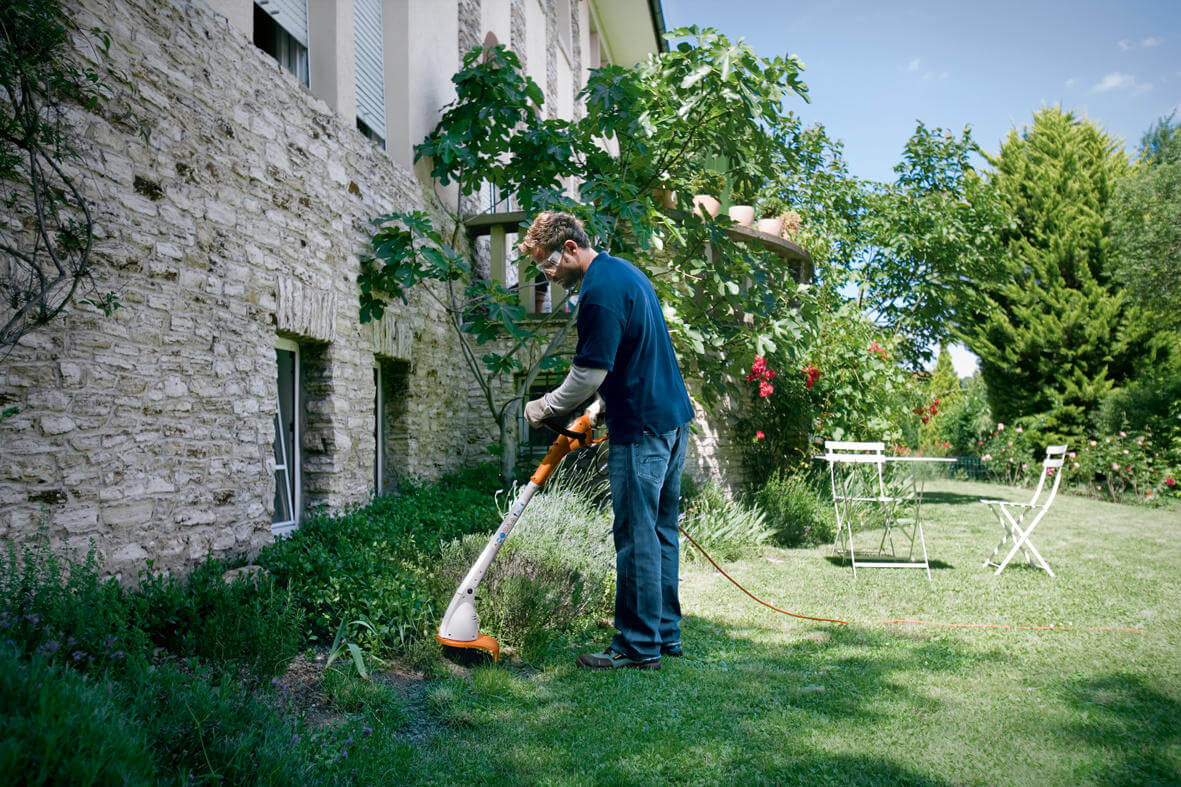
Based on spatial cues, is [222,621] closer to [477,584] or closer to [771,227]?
[477,584]

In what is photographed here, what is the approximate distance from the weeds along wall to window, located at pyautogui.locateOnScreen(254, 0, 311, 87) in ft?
2.03

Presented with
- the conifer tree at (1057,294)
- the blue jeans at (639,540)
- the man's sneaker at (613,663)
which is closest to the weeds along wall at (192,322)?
the man's sneaker at (613,663)

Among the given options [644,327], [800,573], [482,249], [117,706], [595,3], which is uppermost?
[595,3]

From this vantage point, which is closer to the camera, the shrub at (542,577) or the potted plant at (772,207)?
the shrub at (542,577)

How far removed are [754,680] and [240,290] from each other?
3.71 m

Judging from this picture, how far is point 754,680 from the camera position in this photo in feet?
11.0

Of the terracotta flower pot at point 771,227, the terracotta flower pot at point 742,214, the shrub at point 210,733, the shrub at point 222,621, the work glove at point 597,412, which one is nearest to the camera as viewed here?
the shrub at point 210,733

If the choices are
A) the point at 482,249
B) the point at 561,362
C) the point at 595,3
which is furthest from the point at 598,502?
the point at 595,3

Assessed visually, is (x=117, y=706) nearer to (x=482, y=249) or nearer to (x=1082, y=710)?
(x=1082, y=710)

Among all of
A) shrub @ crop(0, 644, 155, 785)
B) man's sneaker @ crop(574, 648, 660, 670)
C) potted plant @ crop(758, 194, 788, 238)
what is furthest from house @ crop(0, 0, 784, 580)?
potted plant @ crop(758, 194, 788, 238)

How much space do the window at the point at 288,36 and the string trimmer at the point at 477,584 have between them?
4052 mm

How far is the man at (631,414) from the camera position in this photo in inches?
135

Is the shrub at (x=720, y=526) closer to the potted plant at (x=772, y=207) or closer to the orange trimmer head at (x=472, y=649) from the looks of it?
the orange trimmer head at (x=472, y=649)

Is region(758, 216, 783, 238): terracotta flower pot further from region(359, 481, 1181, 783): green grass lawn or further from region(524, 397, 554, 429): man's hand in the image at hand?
region(524, 397, 554, 429): man's hand
